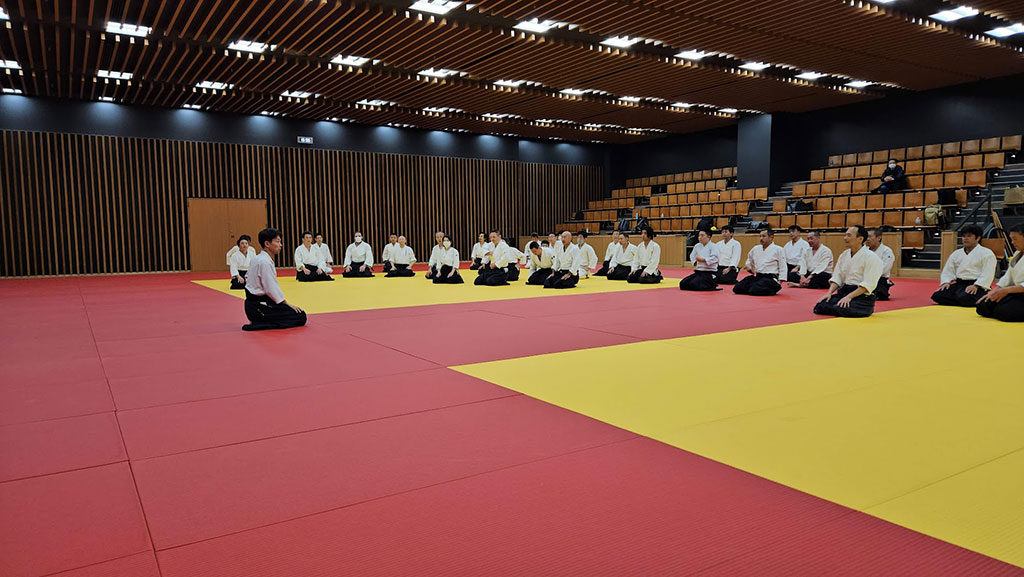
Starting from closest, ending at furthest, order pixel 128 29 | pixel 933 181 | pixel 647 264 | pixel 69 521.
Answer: pixel 69 521 < pixel 128 29 < pixel 647 264 < pixel 933 181

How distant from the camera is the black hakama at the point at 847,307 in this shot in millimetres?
7750

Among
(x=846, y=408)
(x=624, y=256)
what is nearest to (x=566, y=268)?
(x=624, y=256)

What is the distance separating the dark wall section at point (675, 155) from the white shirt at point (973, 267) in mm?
14152

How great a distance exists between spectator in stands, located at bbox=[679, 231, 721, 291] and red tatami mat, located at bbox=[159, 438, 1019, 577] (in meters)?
9.20

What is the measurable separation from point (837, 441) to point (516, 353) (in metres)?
2.92

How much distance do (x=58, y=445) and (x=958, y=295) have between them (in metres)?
10.1

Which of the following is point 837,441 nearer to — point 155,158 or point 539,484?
point 539,484

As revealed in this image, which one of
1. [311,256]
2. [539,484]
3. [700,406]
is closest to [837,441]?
[700,406]

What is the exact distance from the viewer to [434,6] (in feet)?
33.0

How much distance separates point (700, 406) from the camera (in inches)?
151

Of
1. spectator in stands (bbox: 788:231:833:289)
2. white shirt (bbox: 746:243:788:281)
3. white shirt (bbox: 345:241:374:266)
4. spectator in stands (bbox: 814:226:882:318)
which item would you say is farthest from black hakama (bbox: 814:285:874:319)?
white shirt (bbox: 345:241:374:266)

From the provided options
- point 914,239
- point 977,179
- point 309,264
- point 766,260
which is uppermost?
point 977,179

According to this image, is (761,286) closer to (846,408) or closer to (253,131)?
(846,408)

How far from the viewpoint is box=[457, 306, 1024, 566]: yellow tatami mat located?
2502 mm
